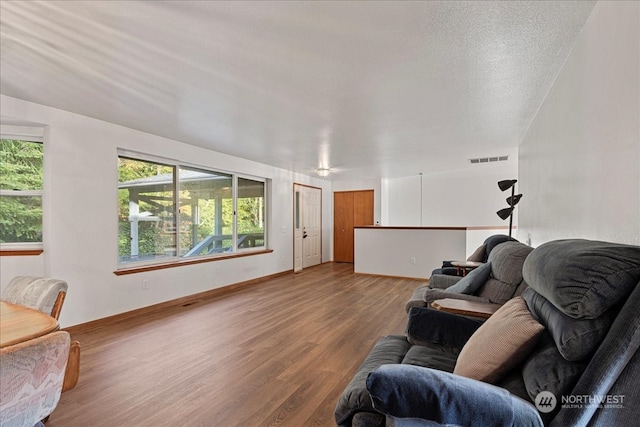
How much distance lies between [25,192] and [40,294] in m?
2.10

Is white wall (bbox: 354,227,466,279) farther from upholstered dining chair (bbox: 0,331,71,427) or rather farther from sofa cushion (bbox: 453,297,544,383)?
upholstered dining chair (bbox: 0,331,71,427)

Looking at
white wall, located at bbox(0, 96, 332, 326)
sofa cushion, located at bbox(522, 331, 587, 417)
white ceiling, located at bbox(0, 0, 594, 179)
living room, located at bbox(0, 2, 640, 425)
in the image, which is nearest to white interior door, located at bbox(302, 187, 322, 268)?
living room, located at bbox(0, 2, 640, 425)

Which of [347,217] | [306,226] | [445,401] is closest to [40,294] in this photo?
[445,401]

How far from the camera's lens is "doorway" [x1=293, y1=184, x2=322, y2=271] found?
7.08 meters

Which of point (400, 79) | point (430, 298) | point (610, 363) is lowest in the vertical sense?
point (430, 298)

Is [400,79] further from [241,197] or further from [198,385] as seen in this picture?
[241,197]

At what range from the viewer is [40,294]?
71.2 inches

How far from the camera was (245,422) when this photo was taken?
1.78m

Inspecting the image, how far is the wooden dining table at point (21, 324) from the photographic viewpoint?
1268mm

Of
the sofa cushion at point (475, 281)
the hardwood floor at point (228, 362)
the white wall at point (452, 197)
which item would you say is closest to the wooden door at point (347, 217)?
the white wall at point (452, 197)

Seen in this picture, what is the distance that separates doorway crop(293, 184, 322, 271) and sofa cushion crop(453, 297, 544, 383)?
227 inches

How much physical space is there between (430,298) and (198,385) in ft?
5.98

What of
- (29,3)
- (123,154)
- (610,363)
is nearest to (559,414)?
(610,363)

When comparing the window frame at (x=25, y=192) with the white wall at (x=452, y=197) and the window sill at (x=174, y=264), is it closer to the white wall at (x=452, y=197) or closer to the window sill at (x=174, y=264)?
the window sill at (x=174, y=264)
